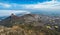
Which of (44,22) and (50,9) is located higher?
(50,9)

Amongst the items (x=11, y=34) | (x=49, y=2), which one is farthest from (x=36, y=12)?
(x=11, y=34)

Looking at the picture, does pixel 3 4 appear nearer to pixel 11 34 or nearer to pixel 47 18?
pixel 11 34

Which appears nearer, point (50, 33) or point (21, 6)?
point (50, 33)

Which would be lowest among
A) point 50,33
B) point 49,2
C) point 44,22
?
point 50,33

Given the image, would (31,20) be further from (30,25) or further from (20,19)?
(20,19)

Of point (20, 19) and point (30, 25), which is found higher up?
point (20, 19)

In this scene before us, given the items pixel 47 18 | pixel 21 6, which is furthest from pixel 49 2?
pixel 21 6

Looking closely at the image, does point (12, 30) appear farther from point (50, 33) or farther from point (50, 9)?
point (50, 9)

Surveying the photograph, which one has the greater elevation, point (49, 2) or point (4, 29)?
point (49, 2)

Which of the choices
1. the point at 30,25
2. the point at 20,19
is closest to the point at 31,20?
the point at 30,25
